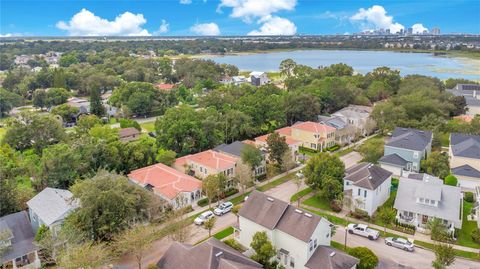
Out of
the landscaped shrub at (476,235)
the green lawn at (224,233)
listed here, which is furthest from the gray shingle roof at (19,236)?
the landscaped shrub at (476,235)

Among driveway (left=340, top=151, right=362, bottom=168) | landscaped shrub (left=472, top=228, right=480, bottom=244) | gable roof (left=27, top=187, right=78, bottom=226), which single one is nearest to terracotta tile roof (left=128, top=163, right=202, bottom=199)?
gable roof (left=27, top=187, right=78, bottom=226)

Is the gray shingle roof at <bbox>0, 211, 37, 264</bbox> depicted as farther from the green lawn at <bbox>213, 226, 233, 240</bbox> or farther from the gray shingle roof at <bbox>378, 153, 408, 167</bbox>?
the gray shingle roof at <bbox>378, 153, 408, 167</bbox>

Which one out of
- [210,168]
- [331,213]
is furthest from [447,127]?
[210,168]

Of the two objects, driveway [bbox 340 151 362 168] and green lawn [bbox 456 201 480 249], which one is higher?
driveway [bbox 340 151 362 168]

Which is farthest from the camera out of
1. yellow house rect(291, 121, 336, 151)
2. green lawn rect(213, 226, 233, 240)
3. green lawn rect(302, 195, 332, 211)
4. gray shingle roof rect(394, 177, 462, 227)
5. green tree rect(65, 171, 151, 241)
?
yellow house rect(291, 121, 336, 151)

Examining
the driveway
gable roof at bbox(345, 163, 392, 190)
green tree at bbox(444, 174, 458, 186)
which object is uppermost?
gable roof at bbox(345, 163, 392, 190)

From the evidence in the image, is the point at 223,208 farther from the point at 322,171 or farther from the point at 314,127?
the point at 314,127

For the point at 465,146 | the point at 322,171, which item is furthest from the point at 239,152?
the point at 465,146
